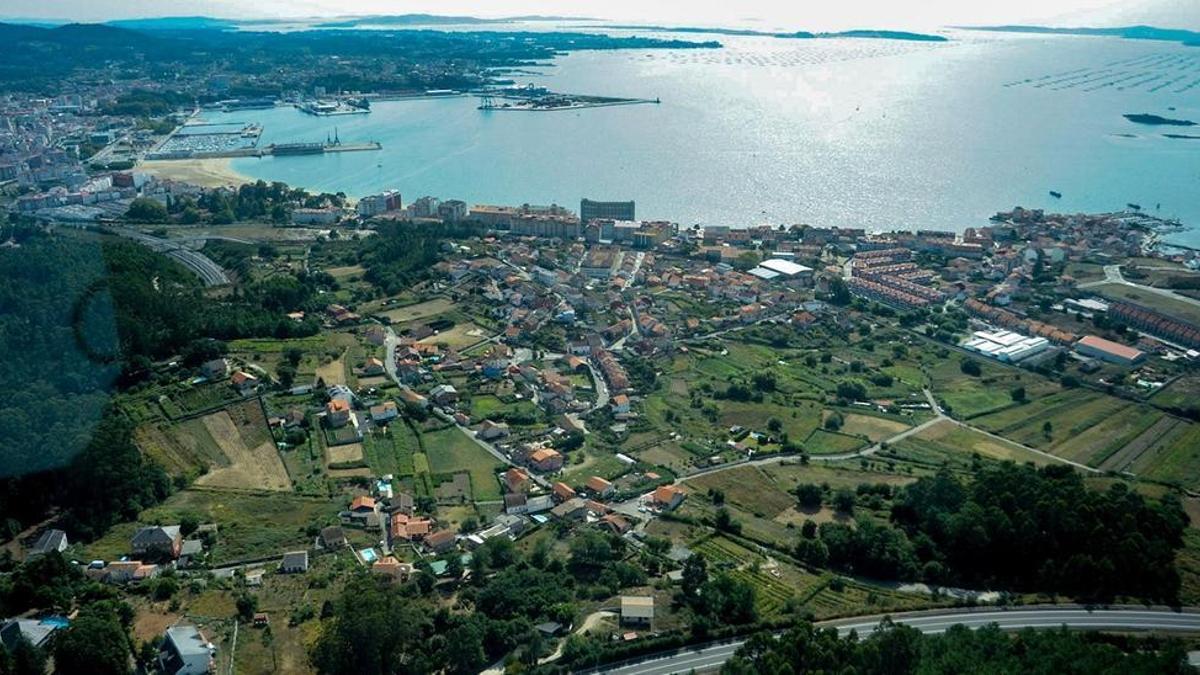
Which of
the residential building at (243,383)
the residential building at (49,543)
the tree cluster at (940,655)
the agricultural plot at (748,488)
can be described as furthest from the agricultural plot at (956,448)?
the residential building at (49,543)

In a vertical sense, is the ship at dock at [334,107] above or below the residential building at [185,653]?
below

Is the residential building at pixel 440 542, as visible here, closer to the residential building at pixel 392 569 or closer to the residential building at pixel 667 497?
the residential building at pixel 392 569

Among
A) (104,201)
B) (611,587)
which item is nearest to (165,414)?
(611,587)

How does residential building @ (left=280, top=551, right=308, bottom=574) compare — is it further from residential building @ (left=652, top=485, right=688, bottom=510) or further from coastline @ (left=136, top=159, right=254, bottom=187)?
coastline @ (left=136, top=159, right=254, bottom=187)

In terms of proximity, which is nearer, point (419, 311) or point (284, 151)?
point (419, 311)

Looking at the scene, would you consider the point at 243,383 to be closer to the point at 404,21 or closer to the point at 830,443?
the point at 830,443

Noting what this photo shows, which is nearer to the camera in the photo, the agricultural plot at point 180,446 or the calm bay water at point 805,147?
the agricultural plot at point 180,446

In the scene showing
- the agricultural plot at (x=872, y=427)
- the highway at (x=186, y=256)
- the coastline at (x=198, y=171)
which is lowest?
the coastline at (x=198, y=171)

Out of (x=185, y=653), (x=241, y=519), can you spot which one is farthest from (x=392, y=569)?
(x=241, y=519)
